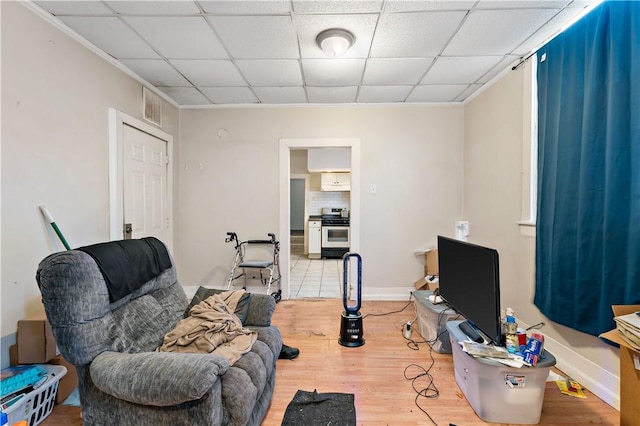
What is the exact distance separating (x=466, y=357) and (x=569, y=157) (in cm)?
157

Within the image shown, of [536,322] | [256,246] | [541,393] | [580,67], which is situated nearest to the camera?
[541,393]

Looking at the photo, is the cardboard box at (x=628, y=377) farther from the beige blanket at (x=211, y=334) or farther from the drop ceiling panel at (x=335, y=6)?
the drop ceiling panel at (x=335, y=6)

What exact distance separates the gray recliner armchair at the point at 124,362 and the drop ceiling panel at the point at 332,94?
8.41 feet

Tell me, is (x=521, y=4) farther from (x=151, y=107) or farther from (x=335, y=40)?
(x=151, y=107)

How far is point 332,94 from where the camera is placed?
335cm

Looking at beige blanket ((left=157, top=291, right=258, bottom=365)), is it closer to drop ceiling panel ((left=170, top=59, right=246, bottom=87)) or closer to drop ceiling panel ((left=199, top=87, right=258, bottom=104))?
drop ceiling panel ((left=170, top=59, right=246, bottom=87))

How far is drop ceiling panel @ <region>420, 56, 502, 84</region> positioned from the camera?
2555 mm

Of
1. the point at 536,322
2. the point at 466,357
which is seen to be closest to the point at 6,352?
the point at 466,357

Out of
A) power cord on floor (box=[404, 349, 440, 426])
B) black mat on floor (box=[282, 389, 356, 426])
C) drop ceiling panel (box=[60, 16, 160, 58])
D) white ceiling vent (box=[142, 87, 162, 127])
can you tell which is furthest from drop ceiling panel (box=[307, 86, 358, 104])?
black mat on floor (box=[282, 389, 356, 426])

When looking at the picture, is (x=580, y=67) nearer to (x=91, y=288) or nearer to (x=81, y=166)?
(x=91, y=288)

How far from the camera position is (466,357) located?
Answer: 173 centimetres

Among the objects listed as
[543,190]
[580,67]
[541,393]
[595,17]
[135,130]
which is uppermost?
[595,17]

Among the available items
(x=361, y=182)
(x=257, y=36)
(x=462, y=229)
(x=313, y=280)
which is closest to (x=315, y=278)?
(x=313, y=280)

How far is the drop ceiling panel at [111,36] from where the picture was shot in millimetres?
2012
